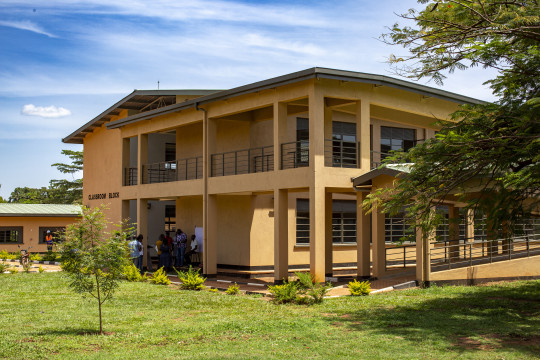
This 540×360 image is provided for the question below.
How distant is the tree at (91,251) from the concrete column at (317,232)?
7.26m

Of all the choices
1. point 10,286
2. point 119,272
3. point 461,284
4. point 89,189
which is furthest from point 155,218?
point 119,272

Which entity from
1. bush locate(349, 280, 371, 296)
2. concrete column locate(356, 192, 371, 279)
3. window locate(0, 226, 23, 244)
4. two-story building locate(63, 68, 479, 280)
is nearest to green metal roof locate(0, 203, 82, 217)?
window locate(0, 226, 23, 244)

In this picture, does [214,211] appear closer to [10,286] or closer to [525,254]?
[10,286]

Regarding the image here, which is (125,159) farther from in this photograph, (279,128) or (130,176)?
(279,128)

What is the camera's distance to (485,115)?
488 inches

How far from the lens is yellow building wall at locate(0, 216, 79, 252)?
1529 inches

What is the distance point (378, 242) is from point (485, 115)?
288 inches

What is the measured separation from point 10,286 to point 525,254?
1710 cm

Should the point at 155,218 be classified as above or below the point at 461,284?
above

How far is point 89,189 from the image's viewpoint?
1231 inches

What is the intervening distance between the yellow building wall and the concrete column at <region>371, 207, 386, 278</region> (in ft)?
86.0

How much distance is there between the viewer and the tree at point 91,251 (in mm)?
11250

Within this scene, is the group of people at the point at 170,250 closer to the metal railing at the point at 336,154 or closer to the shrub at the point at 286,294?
the metal railing at the point at 336,154

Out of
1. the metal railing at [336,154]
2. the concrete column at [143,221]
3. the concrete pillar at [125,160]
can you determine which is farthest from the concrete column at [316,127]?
the concrete pillar at [125,160]
